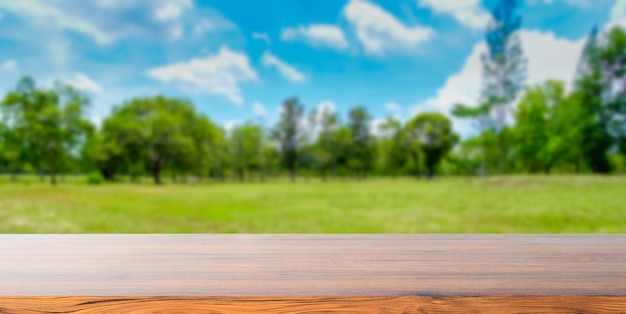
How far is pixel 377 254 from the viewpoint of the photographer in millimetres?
1020

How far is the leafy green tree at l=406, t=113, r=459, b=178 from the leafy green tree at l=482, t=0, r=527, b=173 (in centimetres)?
209

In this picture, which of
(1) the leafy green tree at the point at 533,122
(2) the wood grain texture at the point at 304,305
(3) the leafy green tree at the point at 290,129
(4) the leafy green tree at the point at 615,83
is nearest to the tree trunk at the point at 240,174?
(3) the leafy green tree at the point at 290,129

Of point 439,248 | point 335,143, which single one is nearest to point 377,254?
point 439,248

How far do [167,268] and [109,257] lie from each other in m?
0.24

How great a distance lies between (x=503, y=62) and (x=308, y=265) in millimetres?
6086

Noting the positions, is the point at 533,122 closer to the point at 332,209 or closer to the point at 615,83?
the point at 615,83

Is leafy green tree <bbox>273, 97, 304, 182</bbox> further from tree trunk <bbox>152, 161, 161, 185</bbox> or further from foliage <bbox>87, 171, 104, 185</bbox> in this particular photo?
foliage <bbox>87, 171, 104, 185</bbox>

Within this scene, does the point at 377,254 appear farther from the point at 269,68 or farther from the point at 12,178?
the point at 12,178

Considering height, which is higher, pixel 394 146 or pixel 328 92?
pixel 328 92

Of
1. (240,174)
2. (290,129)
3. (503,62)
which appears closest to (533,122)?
(503,62)

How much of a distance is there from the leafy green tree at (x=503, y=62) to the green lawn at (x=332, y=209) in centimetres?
139

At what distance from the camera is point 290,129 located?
7.89 metres

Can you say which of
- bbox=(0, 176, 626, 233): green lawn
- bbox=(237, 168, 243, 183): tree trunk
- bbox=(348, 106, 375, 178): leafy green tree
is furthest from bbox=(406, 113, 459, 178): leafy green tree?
bbox=(237, 168, 243, 183): tree trunk

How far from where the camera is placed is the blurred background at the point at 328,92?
168 inches
